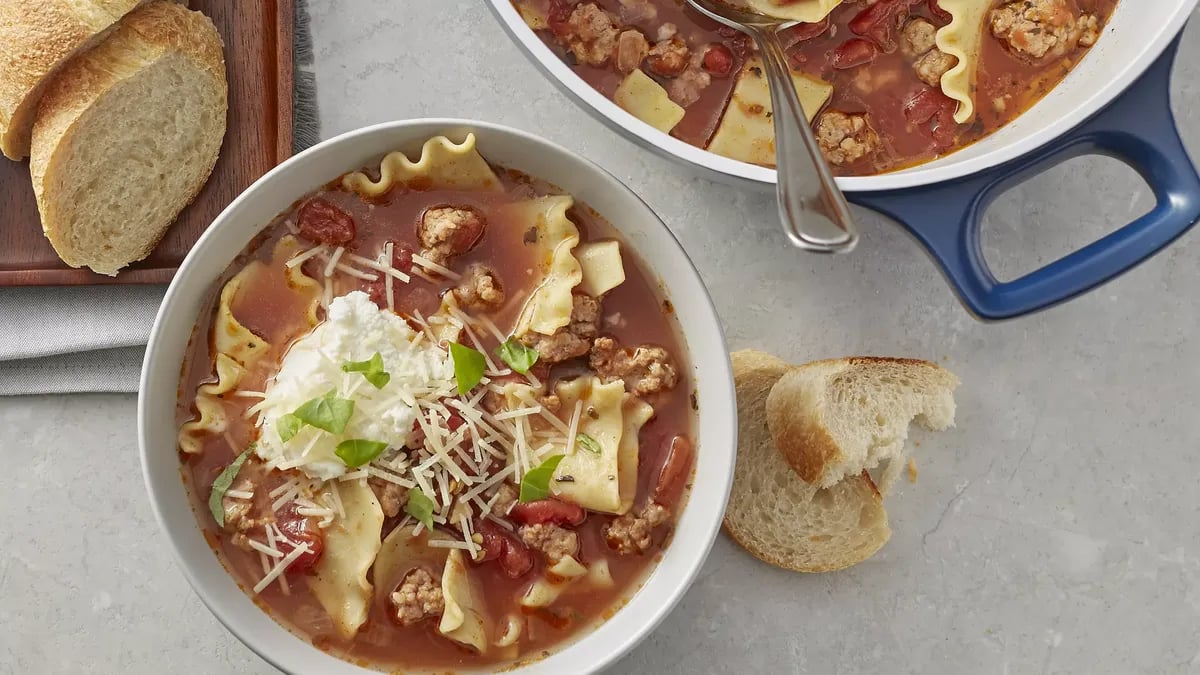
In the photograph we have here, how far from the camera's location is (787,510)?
3.92 metres

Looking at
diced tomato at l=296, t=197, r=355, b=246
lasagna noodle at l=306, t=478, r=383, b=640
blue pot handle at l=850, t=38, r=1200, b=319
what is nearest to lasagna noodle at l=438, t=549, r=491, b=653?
lasagna noodle at l=306, t=478, r=383, b=640

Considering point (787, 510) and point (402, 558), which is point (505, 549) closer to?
point (402, 558)

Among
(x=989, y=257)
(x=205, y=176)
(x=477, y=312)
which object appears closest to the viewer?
(x=477, y=312)

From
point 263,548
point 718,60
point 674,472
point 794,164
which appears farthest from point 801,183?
point 263,548

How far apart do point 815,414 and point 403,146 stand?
1.75 metres

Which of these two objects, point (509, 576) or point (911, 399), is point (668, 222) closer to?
point (911, 399)

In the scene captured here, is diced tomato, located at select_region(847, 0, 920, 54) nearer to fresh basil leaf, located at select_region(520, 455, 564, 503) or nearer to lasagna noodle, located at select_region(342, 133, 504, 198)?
lasagna noodle, located at select_region(342, 133, 504, 198)

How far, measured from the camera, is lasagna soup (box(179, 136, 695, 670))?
133 inches

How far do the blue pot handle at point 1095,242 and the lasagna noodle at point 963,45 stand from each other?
47 centimetres

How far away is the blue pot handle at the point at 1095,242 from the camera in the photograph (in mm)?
3223

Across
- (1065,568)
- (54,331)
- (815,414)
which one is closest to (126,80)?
(54,331)

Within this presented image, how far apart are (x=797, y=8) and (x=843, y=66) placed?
0.91ft

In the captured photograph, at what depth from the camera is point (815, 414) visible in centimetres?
367

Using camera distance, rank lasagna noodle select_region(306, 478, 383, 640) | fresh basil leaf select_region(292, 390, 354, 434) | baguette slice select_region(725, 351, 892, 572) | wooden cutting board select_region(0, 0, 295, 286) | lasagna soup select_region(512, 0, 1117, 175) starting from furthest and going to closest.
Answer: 1. baguette slice select_region(725, 351, 892, 572)
2. wooden cutting board select_region(0, 0, 295, 286)
3. lasagna soup select_region(512, 0, 1117, 175)
4. lasagna noodle select_region(306, 478, 383, 640)
5. fresh basil leaf select_region(292, 390, 354, 434)
